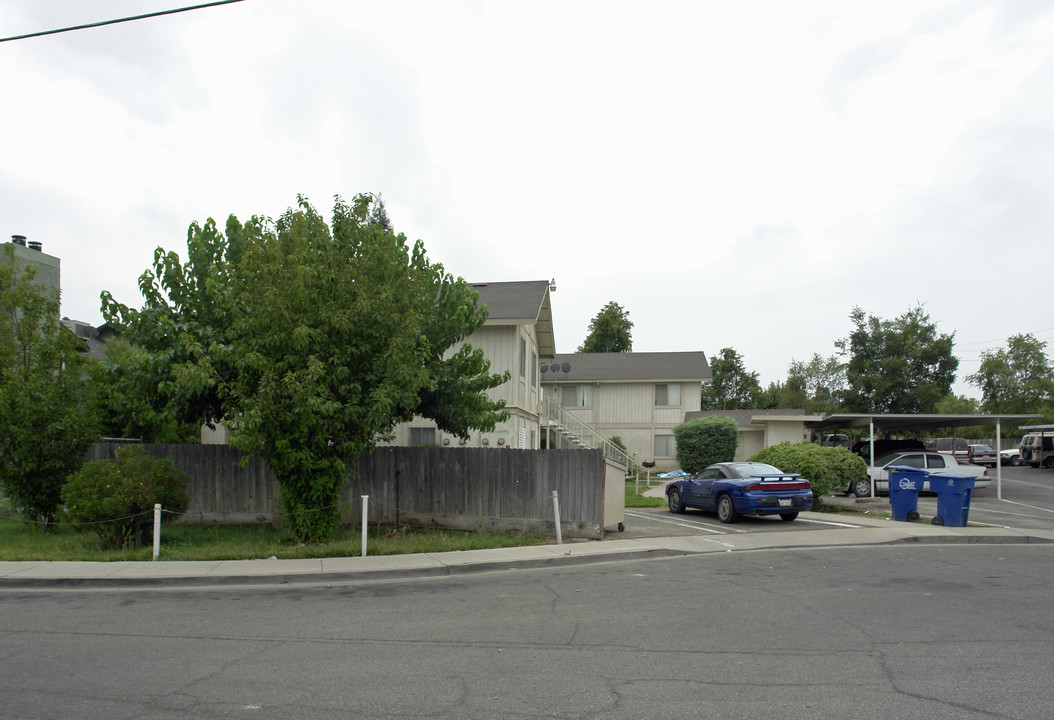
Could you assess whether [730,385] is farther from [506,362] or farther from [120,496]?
[120,496]

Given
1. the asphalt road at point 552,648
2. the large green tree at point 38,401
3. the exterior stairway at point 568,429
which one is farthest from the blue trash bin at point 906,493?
the large green tree at point 38,401

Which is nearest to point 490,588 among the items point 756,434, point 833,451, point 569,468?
point 569,468

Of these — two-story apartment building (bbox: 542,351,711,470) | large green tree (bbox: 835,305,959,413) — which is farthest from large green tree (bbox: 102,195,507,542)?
large green tree (bbox: 835,305,959,413)

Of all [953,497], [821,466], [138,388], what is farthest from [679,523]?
[138,388]

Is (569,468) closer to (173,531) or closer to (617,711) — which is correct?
(173,531)

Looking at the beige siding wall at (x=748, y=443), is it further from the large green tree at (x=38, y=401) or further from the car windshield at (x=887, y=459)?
the large green tree at (x=38, y=401)

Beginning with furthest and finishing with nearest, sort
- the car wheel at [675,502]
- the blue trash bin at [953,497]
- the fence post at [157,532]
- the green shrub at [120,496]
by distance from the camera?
the car wheel at [675,502] → the blue trash bin at [953,497] → the green shrub at [120,496] → the fence post at [157,532]

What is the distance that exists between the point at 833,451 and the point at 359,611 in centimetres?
1522

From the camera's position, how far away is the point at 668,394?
41.3 m

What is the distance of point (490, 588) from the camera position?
33.6 feet

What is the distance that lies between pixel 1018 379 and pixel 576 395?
125 ft

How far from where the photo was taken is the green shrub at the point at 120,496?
12.6m

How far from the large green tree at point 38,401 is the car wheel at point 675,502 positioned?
1315 centimetres

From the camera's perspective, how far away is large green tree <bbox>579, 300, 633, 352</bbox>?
64812 mm
